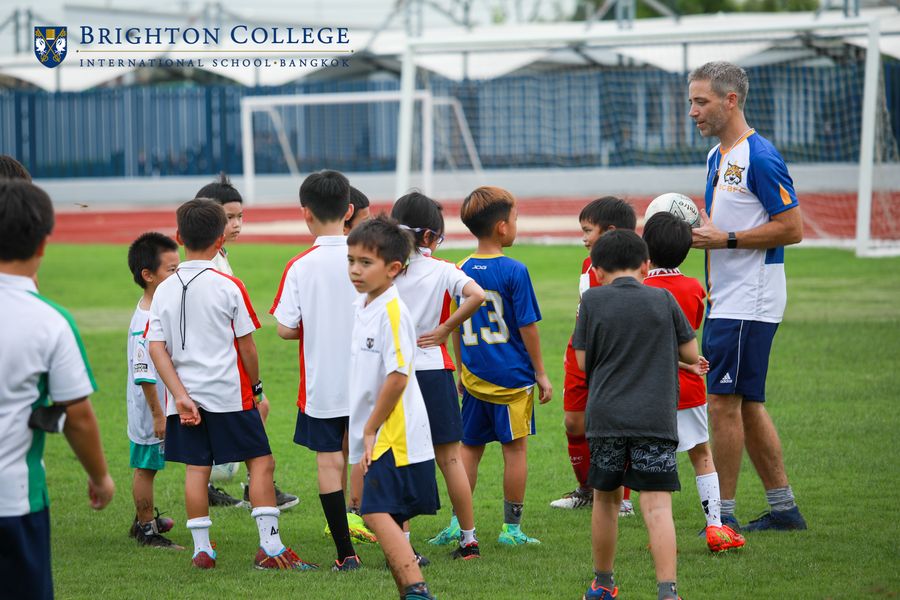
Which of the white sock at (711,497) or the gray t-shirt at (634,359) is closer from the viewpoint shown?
the gray t-shirt at (634,359)

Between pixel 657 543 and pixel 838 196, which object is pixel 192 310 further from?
pixel 838 196

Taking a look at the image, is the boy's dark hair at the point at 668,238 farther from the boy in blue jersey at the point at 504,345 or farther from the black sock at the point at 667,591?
the black sock at the point at 667,591

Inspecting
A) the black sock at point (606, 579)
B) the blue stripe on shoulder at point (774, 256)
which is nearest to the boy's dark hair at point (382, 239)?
the black sock at point (606, 579)

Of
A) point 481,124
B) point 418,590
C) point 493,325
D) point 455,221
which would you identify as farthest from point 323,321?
point 481,124

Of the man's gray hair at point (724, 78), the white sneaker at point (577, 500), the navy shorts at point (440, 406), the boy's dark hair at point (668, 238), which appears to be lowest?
the white sneaker at point (577, 500)

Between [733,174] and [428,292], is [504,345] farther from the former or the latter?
[733,174]

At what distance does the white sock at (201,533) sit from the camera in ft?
16.3

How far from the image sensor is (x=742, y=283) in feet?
18.0

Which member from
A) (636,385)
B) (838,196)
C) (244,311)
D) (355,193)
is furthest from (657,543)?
(838,196)

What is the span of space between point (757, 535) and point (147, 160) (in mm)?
32018

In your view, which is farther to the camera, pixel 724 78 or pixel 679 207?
pixel 679 207

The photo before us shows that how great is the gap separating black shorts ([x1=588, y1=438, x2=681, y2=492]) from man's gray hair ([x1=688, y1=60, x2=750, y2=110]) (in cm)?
210

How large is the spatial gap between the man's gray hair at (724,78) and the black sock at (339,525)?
2.76 m

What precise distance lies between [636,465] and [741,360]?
54.2 inches
